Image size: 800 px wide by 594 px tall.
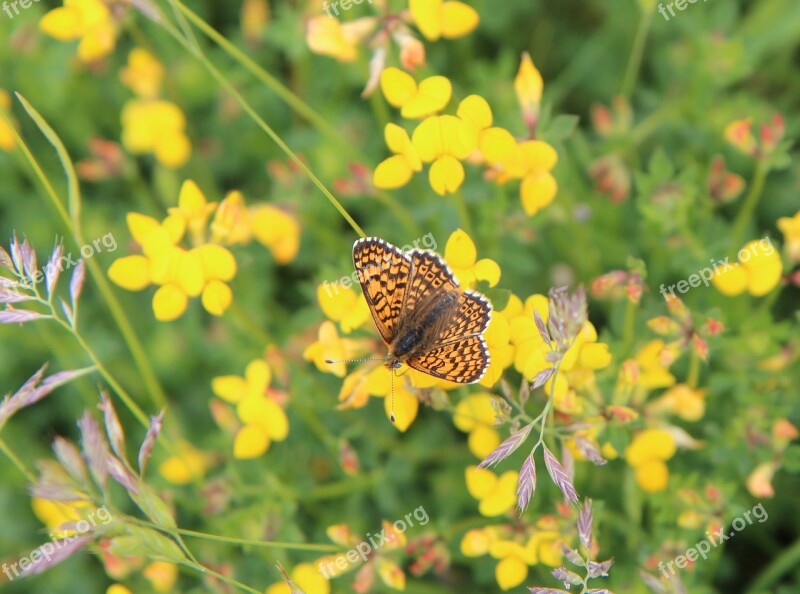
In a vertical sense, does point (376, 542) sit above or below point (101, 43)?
below

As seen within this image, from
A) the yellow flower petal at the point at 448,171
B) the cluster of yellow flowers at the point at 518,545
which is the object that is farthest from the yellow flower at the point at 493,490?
the yellow flower petal at the point at 448,171

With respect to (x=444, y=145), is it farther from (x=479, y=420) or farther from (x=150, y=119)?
(x=150, y=119)

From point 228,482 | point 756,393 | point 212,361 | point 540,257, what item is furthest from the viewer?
point 212,361

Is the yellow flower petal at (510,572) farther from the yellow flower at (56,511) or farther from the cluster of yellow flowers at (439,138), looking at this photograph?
the yellow flower at (56,511)

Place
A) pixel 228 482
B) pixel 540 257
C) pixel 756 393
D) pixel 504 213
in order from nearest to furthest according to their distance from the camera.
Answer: pixel 756 393
pixel 228 482
pixel 504 213
pixel 540 257

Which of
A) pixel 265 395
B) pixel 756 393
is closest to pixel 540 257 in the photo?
pixel 756 393

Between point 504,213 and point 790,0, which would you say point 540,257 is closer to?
point 504,213
